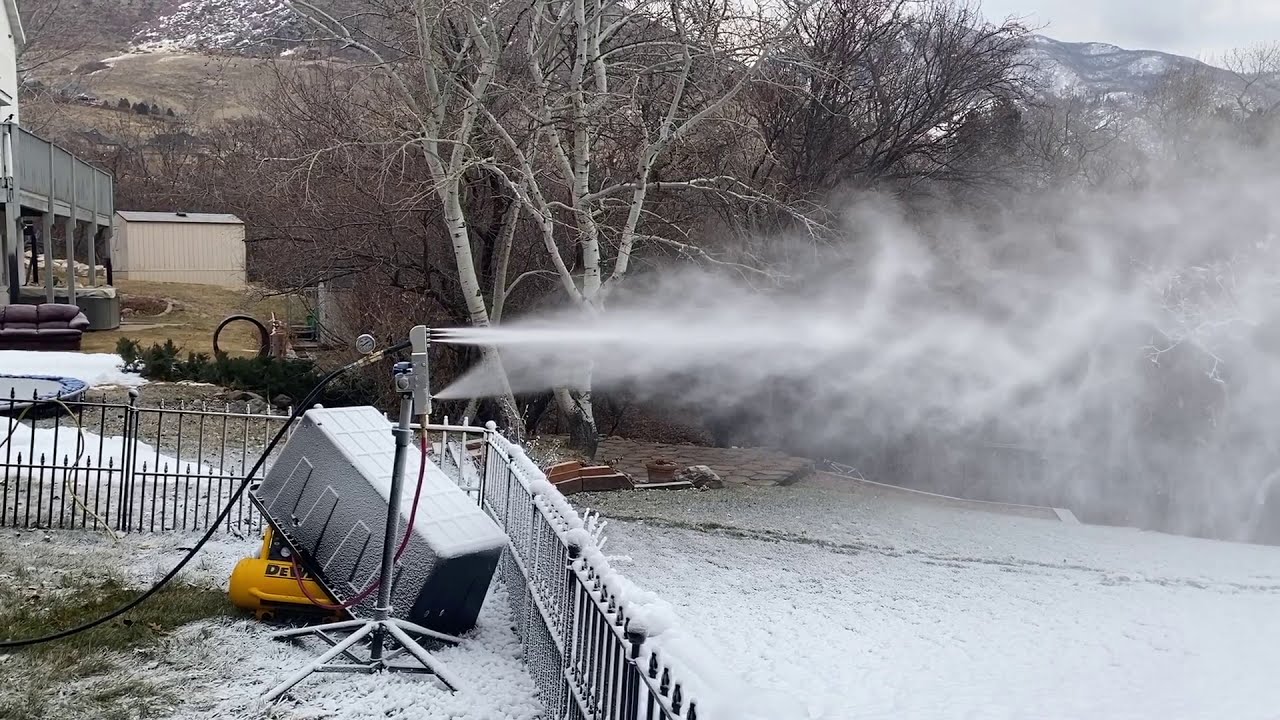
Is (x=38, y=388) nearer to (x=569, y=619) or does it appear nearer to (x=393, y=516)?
(x=393, y=516)

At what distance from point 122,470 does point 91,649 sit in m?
3.18

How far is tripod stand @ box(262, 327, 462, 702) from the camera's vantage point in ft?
17.6

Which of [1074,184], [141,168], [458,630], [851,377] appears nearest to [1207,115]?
[1074,184]

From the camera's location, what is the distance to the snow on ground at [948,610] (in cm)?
688

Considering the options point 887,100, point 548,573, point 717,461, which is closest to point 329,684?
point 548,573

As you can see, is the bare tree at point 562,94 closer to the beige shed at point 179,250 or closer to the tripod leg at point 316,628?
the tripod leg at point 316,628

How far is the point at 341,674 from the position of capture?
5.51m

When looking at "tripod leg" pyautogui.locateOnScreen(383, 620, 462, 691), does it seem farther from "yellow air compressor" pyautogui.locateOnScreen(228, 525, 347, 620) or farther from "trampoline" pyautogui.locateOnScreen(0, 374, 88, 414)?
"trampoline" pyautogui.locateOnScreen(0, 374, 88, 414)

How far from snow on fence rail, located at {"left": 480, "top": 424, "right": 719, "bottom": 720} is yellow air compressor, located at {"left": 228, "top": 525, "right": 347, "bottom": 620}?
1297mm

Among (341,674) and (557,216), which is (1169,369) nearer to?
(557,216)

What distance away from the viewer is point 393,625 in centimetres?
565

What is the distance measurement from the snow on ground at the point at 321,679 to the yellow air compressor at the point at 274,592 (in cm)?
14

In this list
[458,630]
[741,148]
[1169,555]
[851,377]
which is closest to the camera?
[458,630]

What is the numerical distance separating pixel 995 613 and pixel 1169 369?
1120cm
